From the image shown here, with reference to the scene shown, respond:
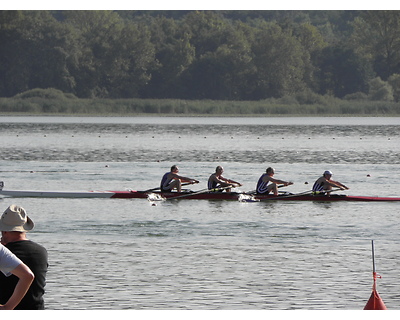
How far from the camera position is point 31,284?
344 inches

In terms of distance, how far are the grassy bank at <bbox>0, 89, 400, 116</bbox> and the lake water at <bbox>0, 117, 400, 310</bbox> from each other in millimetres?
47579

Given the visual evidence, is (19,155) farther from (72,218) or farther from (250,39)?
(250,39)

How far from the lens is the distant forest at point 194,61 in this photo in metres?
97.1

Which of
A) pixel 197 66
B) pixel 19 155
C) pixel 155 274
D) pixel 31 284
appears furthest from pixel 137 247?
pixel 197 66

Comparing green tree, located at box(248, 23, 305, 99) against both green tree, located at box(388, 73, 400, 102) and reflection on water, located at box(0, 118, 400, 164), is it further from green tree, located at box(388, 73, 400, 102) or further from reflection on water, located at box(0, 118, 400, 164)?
reflection on water, located at box(0, 118, 400, 164)

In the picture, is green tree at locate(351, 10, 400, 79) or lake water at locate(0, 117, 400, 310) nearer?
lake water at locate(0, 117, 400, 310)

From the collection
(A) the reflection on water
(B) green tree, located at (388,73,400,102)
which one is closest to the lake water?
(A) the reflection on water

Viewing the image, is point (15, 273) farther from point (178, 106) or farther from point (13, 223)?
point (178, 106)

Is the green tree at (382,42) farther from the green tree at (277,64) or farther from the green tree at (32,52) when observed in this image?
the green tree at (32,52)

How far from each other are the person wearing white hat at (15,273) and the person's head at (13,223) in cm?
28

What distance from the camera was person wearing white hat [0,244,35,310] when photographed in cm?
809

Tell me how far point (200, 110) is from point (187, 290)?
8021 cm

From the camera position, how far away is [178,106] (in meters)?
94.8

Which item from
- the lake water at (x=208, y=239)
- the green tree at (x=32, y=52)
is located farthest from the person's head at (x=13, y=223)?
the green tree at (x=32, y=52)
